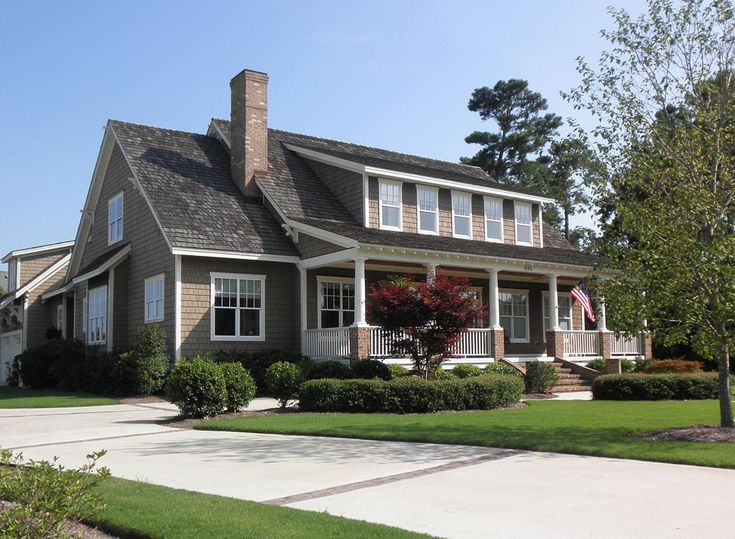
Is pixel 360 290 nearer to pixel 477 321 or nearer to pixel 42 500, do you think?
pixel 477 321

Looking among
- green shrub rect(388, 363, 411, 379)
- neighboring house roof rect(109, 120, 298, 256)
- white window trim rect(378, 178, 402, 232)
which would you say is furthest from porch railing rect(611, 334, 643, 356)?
neighboring house roof rect(109, 120, 298, 256)

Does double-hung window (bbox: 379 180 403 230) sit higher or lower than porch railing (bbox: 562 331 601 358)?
higher

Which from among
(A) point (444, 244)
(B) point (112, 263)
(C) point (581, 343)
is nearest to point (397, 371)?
(A) point (444, 244)

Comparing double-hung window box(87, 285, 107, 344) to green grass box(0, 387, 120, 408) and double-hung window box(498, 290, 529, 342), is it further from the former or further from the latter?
double-hung window box(498, 290, 529, 342)

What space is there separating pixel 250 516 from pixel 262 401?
1483cm

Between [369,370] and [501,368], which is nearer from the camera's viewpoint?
[369,370]

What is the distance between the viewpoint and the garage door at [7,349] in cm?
3700

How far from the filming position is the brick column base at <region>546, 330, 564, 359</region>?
88.7 ft

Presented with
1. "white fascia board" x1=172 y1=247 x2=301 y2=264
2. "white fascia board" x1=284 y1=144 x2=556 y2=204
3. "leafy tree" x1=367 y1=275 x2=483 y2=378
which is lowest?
"leafy tree" x1=367 y1=275 x2=483 y2=378

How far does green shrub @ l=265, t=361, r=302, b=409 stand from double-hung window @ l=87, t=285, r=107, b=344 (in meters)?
11.5

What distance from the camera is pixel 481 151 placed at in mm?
56562

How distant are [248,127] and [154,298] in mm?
6857

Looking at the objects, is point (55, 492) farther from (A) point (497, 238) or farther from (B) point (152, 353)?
(A) point (497, 238)

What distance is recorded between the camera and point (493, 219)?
29594 mm
